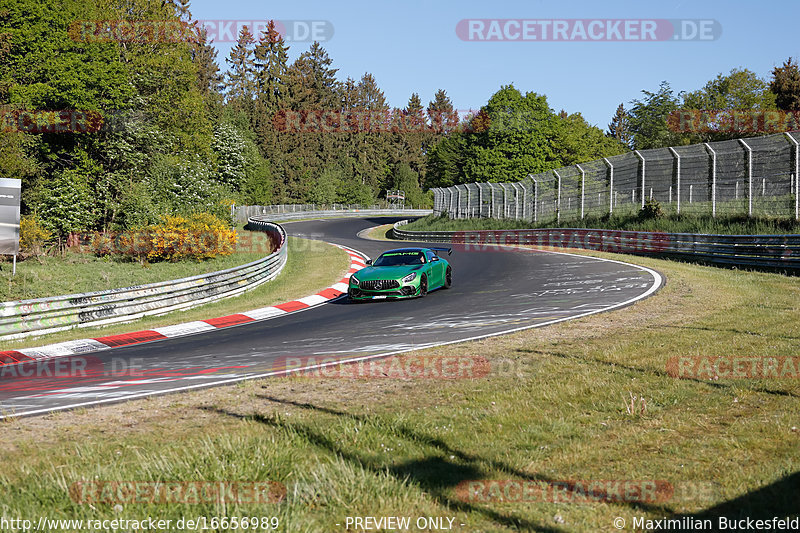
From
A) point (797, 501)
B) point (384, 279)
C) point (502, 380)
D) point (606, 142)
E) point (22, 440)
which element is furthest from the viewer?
point (606, 142)

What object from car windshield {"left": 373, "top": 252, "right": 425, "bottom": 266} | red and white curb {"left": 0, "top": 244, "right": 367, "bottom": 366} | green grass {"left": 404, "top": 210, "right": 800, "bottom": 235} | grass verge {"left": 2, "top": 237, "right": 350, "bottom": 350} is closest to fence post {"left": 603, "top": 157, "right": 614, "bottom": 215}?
green grass {"left": 404, "top": 210, "right": 800, "bottom": 235}

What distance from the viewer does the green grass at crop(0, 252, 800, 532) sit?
4094 mm

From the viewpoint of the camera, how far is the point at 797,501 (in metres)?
4.00

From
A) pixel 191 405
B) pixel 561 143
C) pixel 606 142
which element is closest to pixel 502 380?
pixel 191 405

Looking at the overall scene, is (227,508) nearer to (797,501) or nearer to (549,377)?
(797,501)

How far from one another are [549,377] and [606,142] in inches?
4217

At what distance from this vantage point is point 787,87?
224 feet

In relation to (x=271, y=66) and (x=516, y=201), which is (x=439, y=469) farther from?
(x=271, y=66)

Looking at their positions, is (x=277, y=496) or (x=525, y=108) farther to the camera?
(x=525, y=108)

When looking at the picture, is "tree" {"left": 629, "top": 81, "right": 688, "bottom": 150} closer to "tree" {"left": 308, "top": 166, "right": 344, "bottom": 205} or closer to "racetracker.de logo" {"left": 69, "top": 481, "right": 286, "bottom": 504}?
"tree" {"left": 308, "top": 166, "right": 344, "bottom": 205}

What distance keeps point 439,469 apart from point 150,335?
10466mm

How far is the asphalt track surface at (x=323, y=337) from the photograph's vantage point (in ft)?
27.1

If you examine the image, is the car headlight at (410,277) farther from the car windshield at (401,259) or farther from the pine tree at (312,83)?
the pine tree at (312,83)

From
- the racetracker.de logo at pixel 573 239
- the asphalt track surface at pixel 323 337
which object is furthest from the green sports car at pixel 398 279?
the racetracker.de logo at pixel 573 239
